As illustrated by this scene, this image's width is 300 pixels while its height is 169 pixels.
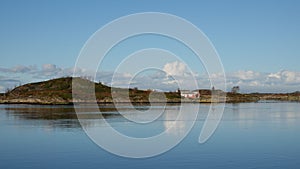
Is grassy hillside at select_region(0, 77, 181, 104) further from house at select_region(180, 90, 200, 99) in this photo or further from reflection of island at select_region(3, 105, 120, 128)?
reflection of island at select_region(3, 105, 120, 128)

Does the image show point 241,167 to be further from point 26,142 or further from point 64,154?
point 26,142

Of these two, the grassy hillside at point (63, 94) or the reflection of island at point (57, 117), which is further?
the grassy hillside at point (63, 94)

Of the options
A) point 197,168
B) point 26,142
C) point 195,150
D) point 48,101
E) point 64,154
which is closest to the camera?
point 197,168

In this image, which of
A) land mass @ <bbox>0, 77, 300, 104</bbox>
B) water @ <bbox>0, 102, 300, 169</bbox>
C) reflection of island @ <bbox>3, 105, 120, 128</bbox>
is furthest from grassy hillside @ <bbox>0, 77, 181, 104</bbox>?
water @ <bbox>0, 102, 300, 169</bbox>

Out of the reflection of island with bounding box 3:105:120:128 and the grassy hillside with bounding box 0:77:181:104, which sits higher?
the grassy hillside with bounding box 0:77:181:104

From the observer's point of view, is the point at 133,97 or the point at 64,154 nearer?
the point at 64,154

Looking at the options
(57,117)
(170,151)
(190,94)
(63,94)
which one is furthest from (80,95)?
(170,151)

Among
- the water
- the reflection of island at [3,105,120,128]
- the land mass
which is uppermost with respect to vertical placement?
the land mass

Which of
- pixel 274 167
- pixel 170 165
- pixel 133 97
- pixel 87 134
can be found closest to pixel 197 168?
pixel 170 165

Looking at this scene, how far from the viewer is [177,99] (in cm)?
13812

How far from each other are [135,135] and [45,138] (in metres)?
6.73

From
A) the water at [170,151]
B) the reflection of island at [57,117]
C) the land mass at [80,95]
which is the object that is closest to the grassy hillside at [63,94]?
the land mass at [80,95]

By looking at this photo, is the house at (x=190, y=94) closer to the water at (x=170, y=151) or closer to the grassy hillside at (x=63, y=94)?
the grassy hillside at (x=63, y=94)

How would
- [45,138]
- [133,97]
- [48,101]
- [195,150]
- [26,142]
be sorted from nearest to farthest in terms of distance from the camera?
[195,150], [26,142], [45,138], [48,101], [133,97]
